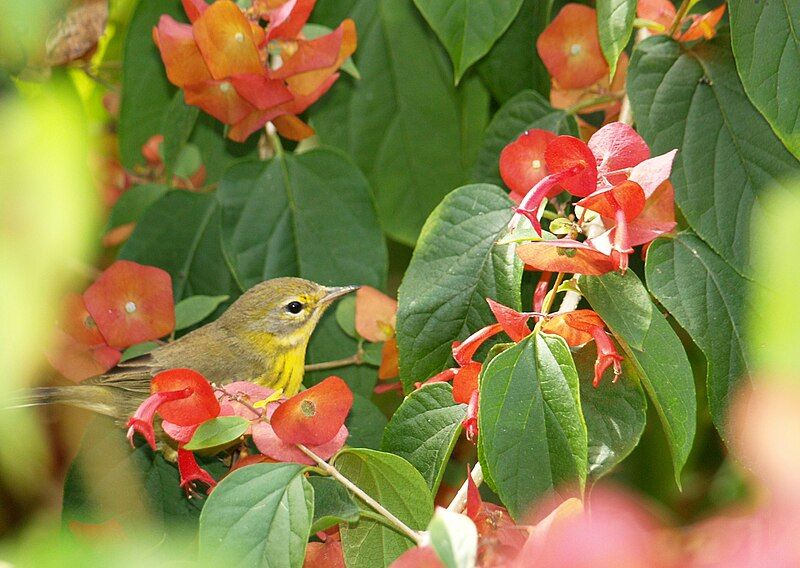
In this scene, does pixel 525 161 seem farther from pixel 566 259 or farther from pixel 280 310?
pixel 280 310

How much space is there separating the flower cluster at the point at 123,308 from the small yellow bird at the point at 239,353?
1.39 feet

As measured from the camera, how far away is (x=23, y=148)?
2.07 ft

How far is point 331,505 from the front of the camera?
59.7 inches

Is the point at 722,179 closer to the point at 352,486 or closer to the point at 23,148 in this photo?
the point at 352,486

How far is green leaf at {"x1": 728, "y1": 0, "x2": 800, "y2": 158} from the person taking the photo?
1.64 metres

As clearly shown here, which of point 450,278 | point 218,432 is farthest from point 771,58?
point 218,432

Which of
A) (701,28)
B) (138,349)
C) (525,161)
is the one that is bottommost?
(138,349)

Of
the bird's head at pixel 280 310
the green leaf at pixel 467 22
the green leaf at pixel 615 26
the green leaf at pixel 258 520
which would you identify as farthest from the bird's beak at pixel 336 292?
the green leaf at pixel 258 520

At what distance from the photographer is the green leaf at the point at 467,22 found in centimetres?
187

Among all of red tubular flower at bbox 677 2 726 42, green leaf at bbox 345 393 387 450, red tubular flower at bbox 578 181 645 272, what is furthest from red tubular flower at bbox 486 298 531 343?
red tubular flower at bbox 677 2 726 42

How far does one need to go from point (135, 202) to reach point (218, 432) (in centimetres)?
135

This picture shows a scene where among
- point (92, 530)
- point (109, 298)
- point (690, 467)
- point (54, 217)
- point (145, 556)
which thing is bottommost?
point (690, 467)

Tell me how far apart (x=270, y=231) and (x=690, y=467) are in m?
1.50

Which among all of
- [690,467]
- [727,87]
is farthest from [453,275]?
[690,467]
